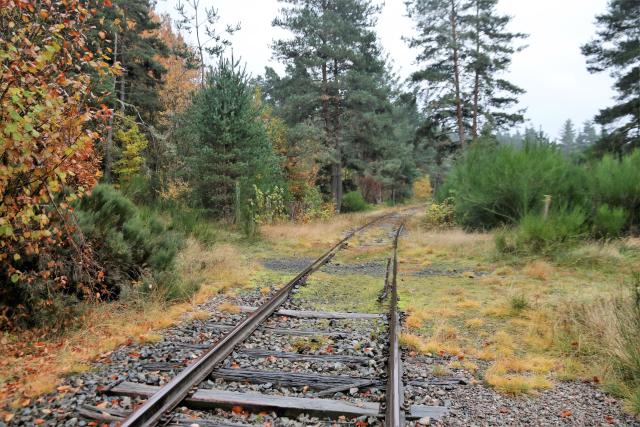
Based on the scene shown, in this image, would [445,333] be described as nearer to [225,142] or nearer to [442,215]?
[225,142]

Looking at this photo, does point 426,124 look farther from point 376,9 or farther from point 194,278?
point 194,278

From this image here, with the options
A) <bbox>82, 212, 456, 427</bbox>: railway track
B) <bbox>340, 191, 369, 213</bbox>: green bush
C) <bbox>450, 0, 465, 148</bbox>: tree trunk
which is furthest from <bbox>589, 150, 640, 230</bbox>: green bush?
<bbox>340, 191, 369, 213</bbox>: green bush

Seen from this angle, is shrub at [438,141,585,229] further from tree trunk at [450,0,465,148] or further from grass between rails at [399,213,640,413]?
tree trunk at [450,0,465,148]

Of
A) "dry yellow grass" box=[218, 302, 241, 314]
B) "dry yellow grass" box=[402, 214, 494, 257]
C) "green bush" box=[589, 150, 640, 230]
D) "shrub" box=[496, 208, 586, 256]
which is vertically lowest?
"dry yellow grass" box=[218, 302, 241, 314]

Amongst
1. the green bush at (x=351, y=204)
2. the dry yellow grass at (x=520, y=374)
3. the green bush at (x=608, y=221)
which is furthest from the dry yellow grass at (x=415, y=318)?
the green bush at (x=351, y=204)

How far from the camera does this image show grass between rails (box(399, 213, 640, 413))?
163 inches

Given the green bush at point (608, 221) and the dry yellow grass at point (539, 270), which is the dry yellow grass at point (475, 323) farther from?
the green bush at point (608, 221)

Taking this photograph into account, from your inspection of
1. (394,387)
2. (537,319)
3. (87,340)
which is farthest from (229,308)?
(537,319)

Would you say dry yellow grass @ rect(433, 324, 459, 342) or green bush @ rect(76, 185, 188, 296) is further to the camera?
green bush @ rect(76, 185, 188, 296)

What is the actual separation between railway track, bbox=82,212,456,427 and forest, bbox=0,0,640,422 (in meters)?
1.70

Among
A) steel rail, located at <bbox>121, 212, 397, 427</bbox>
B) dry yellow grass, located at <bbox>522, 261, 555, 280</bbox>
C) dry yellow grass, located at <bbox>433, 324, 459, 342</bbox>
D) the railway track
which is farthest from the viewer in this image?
dry yellow grass, located at <bbox>522, 261, 555, 280</bbox>

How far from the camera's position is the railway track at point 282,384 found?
3.26 meters

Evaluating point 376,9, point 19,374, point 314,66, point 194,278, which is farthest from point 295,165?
point 19,374

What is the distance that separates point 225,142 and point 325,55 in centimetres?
1375
